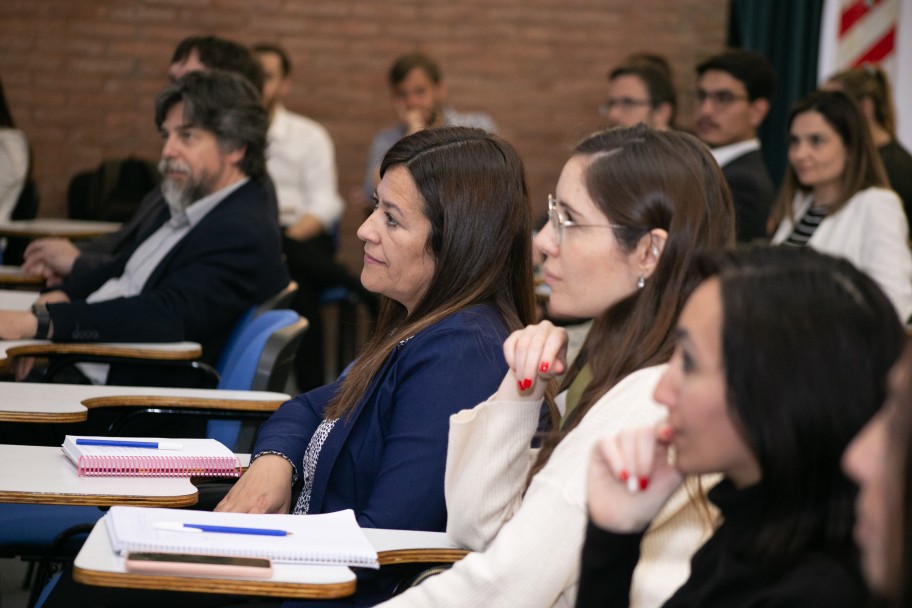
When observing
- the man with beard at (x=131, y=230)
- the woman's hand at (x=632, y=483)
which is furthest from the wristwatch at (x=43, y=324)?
the woman's hand at (x=632, y=483)

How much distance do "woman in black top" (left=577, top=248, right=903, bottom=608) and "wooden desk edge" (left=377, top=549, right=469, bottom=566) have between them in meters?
0.55

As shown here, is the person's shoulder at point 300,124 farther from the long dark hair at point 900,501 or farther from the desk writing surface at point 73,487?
the long dark hair at point 900,501

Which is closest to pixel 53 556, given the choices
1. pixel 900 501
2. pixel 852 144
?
pixel 900 501

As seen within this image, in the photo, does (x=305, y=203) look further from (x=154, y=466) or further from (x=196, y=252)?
(x=154, y=466)

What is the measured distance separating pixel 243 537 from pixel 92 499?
34 cm

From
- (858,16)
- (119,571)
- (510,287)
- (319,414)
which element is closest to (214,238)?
(319,414)

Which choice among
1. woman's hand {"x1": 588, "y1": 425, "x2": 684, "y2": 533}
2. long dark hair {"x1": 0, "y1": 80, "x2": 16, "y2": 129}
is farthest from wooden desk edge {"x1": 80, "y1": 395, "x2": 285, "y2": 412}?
long dark hair {"x1": 0, "y1": 80, "x2": 16, "y2": 129}

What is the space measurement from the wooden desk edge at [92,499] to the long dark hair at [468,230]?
1.21 ft

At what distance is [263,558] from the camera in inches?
63.5

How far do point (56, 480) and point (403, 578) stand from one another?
24.0 inches

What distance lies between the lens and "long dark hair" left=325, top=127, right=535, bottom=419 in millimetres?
2105

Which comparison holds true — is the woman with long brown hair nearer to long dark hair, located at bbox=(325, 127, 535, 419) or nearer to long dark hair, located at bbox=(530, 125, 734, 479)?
long dark hair, located at bbox=(325, 127, 535, 419)

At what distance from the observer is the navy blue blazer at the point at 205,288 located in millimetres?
3133

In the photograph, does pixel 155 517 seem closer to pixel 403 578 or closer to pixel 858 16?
pixel 403 578
